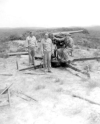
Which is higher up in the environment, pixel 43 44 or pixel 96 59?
pixel 43 44

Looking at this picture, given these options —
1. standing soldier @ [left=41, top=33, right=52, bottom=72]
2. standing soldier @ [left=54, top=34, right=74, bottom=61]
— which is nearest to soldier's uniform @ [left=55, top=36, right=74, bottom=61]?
standing soldier @ [left=54, top=34, right=74, bottom=61]

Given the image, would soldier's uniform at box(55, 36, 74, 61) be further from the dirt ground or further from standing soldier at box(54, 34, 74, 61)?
the dirt ground

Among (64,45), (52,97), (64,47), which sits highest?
(64,45)

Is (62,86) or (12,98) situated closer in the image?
(12,98)

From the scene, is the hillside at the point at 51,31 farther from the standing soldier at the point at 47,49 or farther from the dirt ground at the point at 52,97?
the dirt ground at the point at 52,97

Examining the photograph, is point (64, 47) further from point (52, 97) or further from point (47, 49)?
point (52, 97)

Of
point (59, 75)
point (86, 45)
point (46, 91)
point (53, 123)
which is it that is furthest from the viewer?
point (86, 45)

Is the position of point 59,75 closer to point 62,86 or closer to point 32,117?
point 62,86

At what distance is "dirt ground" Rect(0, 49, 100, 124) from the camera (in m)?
5.84

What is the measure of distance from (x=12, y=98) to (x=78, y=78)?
Result: 11.0 feet

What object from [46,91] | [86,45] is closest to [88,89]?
[46,91]

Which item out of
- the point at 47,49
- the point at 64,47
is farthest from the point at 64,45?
the point at 47,49

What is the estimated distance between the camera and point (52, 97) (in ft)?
23.7

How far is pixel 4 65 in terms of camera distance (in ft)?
39.7
